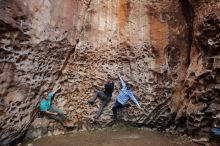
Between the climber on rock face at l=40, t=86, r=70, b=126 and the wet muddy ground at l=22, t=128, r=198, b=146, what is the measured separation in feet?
1.61

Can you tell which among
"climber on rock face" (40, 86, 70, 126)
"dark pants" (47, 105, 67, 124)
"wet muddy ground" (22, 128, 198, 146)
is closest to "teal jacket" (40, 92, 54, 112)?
"climber on rock face" (40, 86, 70, 126)

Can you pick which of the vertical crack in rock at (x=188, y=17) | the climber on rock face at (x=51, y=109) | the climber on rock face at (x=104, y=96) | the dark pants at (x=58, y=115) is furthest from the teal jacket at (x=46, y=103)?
the vertical crack in rock at (x=188, y=17)

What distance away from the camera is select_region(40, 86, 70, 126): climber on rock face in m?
8.23

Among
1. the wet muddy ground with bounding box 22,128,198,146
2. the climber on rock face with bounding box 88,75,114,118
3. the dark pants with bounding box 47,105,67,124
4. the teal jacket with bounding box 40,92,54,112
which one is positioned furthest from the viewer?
the climber on rock face with bounding box 88,75,114,118

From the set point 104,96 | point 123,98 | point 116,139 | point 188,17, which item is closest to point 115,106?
point 123,98

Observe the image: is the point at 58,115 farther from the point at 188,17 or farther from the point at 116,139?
the point at 188,17

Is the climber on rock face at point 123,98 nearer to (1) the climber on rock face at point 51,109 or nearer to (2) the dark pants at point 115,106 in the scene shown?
(2) the dark pants at point 115,106

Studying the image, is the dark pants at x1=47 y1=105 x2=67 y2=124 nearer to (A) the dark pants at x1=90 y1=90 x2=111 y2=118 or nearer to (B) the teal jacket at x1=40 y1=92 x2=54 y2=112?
(B) the teal jacket at x1=40 y1=92 x2=54 y2=112

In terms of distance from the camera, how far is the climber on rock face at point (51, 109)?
27.0 feet

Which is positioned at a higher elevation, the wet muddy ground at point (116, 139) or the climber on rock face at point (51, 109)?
the climber on rock face at point (51, 109)

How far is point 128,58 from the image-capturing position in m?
9.34

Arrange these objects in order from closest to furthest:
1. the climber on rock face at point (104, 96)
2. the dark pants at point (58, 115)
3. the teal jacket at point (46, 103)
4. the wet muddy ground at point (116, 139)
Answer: the wet muddy ground at point (116, 139) → the teal jacket at point (46, 103) → the dark pants at point (58, 115) → the climber on rock face at point (104, 96)

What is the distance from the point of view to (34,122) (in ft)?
26.8

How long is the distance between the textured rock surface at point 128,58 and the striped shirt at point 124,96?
229mm
